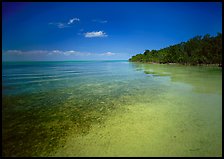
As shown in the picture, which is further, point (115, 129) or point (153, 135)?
point (115, 129)

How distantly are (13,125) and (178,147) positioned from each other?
5.46 metres

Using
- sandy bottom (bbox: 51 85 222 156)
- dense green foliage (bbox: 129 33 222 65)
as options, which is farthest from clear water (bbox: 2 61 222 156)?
dense green foliage (bbox: 129 33 222 65)

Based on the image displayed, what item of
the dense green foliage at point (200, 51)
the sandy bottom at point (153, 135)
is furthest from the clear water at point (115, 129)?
the dense green foliage at point (200, 51)

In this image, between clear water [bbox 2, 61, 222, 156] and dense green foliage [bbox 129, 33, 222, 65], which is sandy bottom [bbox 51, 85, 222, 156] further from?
dense green foliage [bbox 129, 33, 222, 65]

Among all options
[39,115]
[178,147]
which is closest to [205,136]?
[178,147]

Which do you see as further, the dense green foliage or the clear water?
the dense green foliage

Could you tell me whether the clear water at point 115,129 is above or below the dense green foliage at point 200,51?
below

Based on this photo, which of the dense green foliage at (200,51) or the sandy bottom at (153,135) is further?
the dense green foliage at (200,51)

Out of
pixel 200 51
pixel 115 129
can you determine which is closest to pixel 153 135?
pixel 115 129

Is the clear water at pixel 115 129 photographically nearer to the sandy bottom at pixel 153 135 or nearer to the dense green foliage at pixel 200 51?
the sandy bottom at pixel 153 135

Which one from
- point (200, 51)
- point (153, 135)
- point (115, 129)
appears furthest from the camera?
point (200, 51)

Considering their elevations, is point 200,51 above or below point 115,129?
above

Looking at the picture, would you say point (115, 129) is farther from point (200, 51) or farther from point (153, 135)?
point (200, 51)

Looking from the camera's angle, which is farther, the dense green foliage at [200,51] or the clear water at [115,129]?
the dense green foliage at [200,51]
